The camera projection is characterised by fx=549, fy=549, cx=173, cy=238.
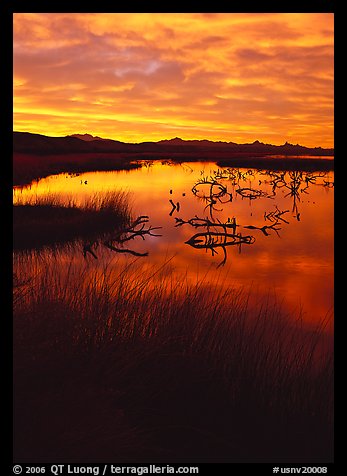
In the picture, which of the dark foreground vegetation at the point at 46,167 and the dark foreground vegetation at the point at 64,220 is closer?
the dark foreground vegetation at the point at 64,220

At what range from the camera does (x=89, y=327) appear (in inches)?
210

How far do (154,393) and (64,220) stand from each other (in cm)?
966

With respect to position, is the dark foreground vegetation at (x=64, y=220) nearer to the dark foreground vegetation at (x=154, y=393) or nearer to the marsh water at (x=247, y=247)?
the marsh water at (x=247, y=247)

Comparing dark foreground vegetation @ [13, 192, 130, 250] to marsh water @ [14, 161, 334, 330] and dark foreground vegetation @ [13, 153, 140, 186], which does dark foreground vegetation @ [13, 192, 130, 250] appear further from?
dark foreground vegetation @ [13, 153, 140, 186]

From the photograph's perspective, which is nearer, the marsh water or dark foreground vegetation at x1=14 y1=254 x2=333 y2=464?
dark foreground vegetation at x1=14 y1=254 x2=333 y2=464

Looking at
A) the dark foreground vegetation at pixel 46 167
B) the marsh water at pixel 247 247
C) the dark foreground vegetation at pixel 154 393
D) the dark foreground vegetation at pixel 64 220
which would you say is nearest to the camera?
the dark foreground vegetation at pixel 154 393

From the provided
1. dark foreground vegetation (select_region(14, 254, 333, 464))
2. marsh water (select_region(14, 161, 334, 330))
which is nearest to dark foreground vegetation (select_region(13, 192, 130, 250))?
marsh water (select_region(14, 161, 334, 330))

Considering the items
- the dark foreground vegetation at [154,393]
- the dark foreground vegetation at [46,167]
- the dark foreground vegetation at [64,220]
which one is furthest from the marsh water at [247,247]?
the dark foreground vegetation at [46,167]

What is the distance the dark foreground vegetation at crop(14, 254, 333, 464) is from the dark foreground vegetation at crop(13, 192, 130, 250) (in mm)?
6498

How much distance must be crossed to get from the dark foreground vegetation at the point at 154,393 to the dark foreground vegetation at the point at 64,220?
21.3 feet

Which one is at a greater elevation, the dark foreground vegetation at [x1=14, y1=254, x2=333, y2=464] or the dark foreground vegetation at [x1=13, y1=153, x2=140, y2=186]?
the dark foreground vegetation at [x1=13, y1=153, x2=140, y2=186]

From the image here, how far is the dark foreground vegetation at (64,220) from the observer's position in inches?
480

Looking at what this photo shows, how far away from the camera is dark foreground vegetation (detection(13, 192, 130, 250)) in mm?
12188
